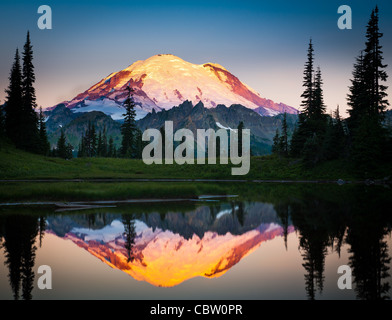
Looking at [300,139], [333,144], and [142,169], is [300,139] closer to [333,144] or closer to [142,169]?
[333,144]

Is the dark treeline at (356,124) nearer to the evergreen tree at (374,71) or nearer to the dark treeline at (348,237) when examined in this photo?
the evergreen tree at (374,71)

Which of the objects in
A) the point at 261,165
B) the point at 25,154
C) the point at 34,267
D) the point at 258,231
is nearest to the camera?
the point at 34,267

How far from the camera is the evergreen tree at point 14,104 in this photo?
88.2 m

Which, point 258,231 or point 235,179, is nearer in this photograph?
point 258,231

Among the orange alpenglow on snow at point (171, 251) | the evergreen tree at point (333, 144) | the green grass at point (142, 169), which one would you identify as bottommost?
the orange alpenglow on snow at point (171, 251)

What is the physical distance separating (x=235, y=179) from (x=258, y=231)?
5715cm

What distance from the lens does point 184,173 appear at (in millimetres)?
90188

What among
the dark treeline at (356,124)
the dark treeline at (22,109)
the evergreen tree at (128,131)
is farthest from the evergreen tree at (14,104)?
the dark treeline at (356,124)

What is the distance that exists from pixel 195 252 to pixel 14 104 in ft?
272

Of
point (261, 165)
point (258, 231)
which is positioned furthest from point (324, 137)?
point (258, 231)

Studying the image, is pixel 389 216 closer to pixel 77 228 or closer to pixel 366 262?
pixel 366 262

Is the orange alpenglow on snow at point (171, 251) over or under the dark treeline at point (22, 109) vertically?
under

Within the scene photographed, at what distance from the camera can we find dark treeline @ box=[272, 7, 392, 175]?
237 feet

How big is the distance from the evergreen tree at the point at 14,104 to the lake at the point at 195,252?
61.3 m
